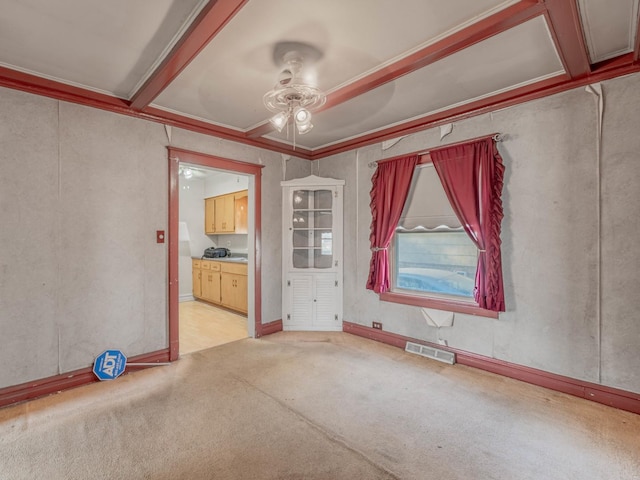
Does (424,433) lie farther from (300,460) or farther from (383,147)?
(383,147)

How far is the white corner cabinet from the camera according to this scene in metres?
4.54

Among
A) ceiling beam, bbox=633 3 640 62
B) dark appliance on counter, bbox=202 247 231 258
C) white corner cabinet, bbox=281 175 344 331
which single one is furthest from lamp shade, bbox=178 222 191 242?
ceiling beam, bbox=633 3 640 62

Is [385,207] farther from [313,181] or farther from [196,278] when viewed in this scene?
[196,278]

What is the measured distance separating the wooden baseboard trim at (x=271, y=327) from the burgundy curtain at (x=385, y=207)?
143 cm

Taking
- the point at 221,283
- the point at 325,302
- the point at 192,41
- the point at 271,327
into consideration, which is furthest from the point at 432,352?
the point at 221,283

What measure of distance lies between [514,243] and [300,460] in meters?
2.63

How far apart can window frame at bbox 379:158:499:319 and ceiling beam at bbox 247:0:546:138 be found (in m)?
1.31

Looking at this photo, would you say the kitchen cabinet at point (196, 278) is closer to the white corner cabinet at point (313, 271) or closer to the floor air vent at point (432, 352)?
the white corner cabinet at point (313, 271)

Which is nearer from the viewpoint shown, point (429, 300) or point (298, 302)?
point (429, 300)

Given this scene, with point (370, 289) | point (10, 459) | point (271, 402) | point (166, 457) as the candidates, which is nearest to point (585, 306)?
point (370, 289)

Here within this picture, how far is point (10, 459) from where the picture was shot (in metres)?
1.92

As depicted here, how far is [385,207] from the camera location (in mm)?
3926

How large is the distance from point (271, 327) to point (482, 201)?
3.10m

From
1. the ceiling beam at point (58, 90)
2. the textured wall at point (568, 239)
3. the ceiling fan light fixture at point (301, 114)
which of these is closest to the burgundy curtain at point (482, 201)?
the textured wall at point (568, 239)
